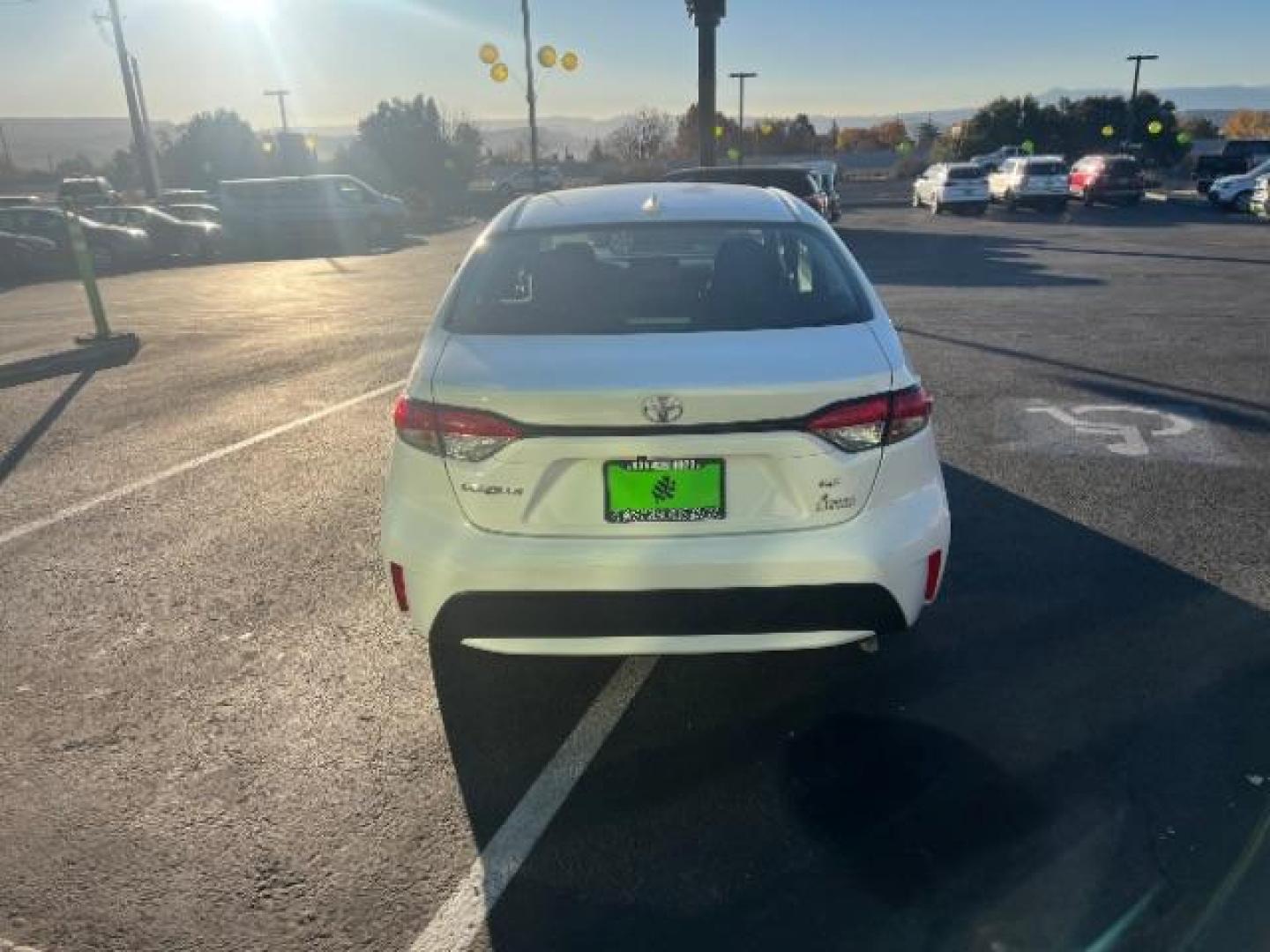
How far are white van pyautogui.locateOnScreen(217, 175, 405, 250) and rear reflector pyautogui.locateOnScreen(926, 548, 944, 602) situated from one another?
25091 mm

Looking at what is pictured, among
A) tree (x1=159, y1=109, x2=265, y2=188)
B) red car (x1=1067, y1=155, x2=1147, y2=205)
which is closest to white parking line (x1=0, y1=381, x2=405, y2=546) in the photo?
red car (x1=1067, y1=155, x2=1147, y2=205)

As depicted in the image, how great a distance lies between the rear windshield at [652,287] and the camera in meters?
3.23

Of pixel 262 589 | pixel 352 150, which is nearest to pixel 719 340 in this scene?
pixel 262 589

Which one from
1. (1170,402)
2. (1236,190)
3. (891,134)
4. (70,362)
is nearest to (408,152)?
(1236,190)

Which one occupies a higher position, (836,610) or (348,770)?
(836,610)

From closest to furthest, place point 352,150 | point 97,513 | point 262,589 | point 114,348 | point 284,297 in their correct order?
point 262,589 < point 97,513 < point 114,348 < point 284,297 < point 352,150

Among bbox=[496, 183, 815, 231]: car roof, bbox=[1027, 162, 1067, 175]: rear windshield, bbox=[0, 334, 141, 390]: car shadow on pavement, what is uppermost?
bbox=[496, 183, 815, 231]: car roof

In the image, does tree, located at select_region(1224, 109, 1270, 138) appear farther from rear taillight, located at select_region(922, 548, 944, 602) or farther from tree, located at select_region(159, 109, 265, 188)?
rear taillight, located at select_region(922, 548, 944, 602)

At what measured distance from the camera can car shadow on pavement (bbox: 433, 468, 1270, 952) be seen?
2420 mm

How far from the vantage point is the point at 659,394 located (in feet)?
8.97

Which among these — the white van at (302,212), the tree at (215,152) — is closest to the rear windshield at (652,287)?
the white van at (302,212)

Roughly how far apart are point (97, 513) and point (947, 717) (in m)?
4.79

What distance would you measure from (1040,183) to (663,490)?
105 ft

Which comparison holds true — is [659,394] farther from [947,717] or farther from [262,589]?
[262,589]
